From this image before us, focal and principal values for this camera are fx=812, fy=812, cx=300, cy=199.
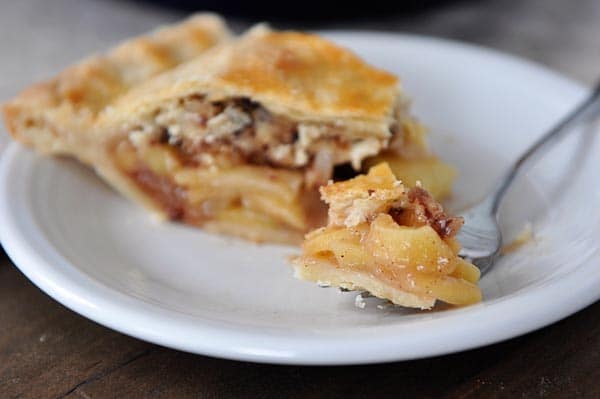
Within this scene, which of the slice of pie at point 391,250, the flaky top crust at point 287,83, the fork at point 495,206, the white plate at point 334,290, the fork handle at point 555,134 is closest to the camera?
the white plate at point 334,290

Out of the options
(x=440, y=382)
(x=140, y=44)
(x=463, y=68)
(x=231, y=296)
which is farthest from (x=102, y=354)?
(x=463, y=68)

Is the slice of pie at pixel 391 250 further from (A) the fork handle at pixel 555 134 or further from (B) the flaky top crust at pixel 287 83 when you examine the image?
(A) the fork handle at pixel 555 134

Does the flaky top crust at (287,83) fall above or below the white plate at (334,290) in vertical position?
above

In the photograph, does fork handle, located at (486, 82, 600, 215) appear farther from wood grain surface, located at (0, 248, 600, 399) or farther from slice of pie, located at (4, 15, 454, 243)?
wood grain surface, located at (0, 248, 600, 399)

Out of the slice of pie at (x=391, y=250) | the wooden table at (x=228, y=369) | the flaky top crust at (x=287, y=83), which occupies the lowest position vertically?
the wooden table at (x=228, y=369)

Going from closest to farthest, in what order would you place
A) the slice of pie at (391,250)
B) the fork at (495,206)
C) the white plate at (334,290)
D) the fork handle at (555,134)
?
the white plate at (334,290) < the slice of pie at (391,250) < the fork at (495,206) < the fork handle at (555,134)

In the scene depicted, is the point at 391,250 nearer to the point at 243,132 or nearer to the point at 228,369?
the point at 228,369

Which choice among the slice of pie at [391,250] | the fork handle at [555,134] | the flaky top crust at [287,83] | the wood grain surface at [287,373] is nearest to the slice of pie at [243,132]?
the flaky top crust at [287,83]

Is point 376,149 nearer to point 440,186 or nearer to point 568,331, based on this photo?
point 440,186
